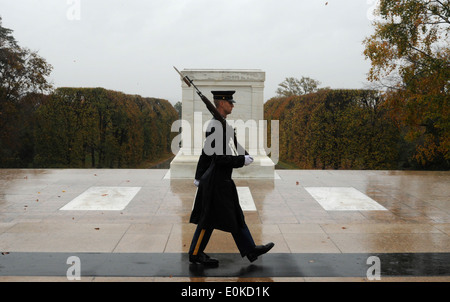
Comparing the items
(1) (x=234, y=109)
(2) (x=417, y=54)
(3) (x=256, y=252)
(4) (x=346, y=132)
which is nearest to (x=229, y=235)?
(3) (x=256, y=252)

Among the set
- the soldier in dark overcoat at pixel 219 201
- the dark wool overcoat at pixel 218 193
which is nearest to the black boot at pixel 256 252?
the soldier in dark overcoat at pixel 219 201

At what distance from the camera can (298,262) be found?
449 centimetres

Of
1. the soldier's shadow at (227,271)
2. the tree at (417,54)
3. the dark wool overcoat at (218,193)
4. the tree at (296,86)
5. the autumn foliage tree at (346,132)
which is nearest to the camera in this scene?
the soldier's shadow at (227,271)

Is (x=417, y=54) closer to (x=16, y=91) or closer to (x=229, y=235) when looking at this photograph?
(x=229, y=235)

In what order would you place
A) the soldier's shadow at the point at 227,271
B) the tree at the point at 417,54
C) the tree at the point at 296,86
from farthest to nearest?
1. the tree at the point at 296,86
2. the tree at the point at 417,54
3. the soldier's shadow at the point at 227,271

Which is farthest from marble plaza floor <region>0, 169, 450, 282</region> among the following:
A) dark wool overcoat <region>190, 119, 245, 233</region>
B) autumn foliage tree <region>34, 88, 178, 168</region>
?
autumn foliage tree <region>34, 88, 178, 168</region>

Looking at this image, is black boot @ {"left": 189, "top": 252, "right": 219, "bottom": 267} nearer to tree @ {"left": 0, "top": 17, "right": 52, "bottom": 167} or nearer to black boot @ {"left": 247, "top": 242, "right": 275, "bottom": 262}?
black boot @ {"left": 247, "top": 242, "right": 275, "bottom": 262}

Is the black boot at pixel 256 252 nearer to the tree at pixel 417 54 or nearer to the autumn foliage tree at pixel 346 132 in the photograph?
the tree at pixel 417 54

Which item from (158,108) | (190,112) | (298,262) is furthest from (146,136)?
(298,262)

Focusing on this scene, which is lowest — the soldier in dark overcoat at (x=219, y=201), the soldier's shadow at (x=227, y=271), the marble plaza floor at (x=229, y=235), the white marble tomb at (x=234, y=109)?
the soldier's shadow at (x=227, y=271)

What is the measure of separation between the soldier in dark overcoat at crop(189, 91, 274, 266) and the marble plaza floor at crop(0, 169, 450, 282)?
18 centimetres

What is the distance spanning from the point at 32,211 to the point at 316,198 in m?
4.49

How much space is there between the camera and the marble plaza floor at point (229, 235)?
4242 mm
